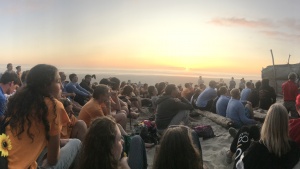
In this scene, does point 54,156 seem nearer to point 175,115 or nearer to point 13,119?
point 13,119

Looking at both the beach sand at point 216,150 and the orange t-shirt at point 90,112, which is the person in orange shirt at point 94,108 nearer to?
the orange t-shirt at point 90,112

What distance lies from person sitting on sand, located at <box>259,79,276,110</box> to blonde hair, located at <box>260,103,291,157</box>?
8.00 metres

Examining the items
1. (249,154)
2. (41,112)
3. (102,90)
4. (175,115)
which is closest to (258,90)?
(175,115)

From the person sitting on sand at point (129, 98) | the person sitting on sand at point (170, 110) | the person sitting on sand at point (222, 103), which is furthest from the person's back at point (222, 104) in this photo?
the person sitting on sand at point (129, 98)

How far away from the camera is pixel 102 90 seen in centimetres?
644

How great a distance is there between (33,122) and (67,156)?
749 mm

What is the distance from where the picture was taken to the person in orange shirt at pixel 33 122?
10.9ft

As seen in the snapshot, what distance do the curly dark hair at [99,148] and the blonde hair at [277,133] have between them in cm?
219

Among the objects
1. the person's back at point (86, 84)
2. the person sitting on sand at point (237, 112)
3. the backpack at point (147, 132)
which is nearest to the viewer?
the backpack at point (147, 132)

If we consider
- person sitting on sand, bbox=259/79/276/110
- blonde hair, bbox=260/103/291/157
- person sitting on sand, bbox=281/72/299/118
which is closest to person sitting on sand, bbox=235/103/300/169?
Answer: blonde hair, bbox=260/103/291/157

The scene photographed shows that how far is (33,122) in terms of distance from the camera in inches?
131

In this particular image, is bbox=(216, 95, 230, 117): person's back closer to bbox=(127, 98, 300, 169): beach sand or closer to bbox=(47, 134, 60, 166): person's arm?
bbox=(127, 98, 300, 169): beach sand

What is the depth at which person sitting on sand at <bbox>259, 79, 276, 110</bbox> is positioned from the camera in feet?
38.6

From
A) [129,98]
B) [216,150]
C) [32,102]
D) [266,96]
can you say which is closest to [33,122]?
[32,102]
